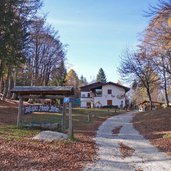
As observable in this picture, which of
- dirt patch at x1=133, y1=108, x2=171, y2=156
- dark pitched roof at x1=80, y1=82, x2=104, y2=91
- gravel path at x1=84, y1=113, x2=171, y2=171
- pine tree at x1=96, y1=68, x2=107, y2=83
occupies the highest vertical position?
pine tree at x1=96, y1=68, x2=107, y2=83

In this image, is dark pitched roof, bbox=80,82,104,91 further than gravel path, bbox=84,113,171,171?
Yes

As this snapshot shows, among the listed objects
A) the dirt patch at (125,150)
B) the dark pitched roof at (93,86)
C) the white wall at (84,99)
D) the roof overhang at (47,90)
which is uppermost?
the dark pitched roof at (93,86)

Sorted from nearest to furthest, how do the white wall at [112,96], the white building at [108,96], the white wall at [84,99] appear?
1. the white building at [108,96]
2. the white wall at [112,96]
3. the white wall at [84,99]

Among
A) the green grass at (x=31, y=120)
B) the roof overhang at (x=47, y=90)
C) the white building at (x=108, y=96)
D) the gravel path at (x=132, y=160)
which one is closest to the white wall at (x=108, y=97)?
the white building at (x=108, y=96)

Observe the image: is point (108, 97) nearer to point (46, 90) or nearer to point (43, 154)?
point (46, 90)

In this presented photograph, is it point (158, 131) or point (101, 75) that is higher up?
point (101, 75)

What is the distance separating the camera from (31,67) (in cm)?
5681

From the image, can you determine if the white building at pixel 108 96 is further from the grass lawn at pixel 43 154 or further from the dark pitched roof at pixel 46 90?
the grass lawn at pixel 43 154

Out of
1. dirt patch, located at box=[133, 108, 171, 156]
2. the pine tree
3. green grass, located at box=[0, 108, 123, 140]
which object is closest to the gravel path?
dirt patch, located at box=[133, 108, 171, 156]

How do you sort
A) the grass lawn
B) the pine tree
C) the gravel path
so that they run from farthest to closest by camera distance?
the pine tree, the gravel path, the grass lawn

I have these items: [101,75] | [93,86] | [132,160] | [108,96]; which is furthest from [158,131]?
[101,75]

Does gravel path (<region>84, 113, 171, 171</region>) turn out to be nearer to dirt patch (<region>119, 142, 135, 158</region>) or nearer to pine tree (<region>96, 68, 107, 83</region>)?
dirt patch (<region>119, 142, 135, 158</region>)

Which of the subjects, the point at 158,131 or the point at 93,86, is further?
the point at 93,86

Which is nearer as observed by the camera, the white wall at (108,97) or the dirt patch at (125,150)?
the dirt patch at (125,150)
